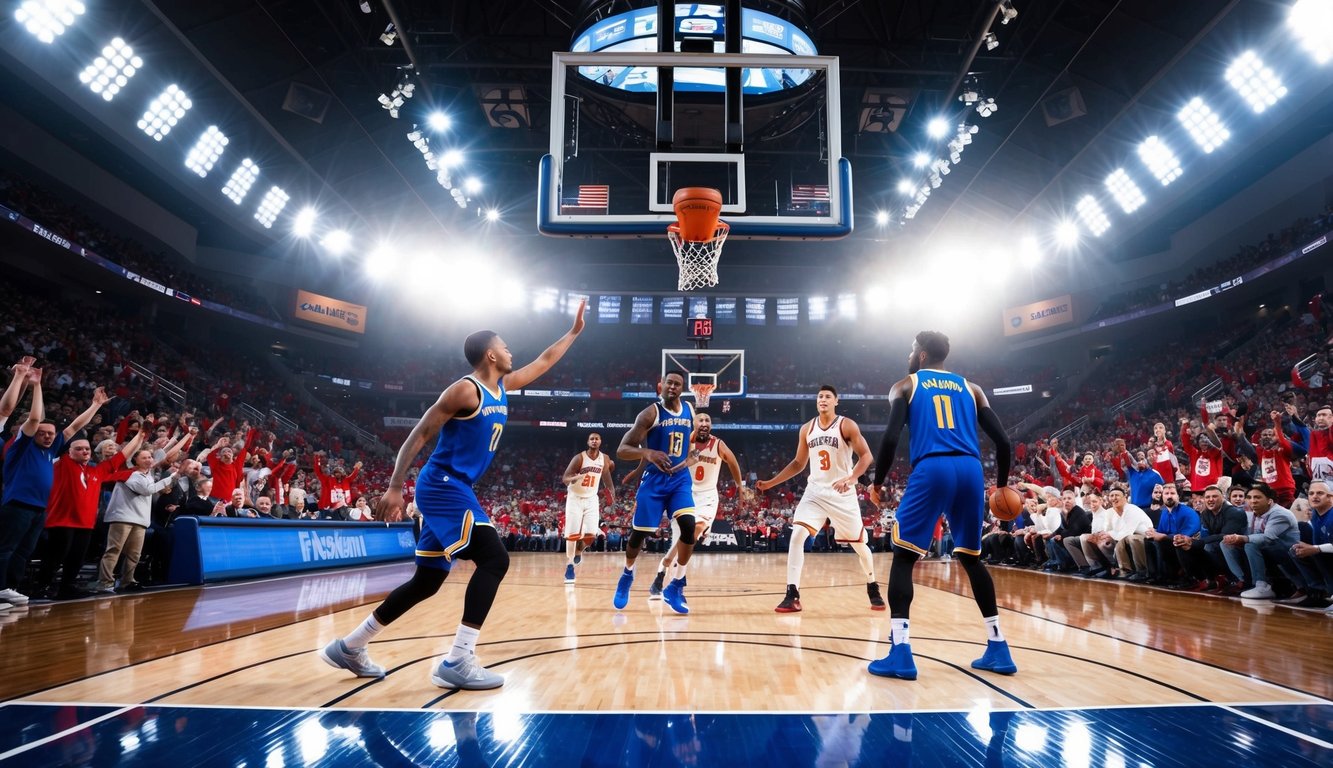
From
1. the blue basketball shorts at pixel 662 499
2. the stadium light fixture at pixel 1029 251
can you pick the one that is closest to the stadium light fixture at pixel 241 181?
the blue basketball shorts at pixel 662 499

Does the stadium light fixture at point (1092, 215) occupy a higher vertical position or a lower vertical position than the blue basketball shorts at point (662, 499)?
higher

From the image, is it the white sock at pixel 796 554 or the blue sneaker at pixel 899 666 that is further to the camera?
the white sock at pixel 796 554

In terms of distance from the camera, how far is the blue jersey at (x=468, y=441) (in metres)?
3.86

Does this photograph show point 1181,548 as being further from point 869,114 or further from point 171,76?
point 171,76

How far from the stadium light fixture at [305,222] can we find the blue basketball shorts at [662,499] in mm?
24312

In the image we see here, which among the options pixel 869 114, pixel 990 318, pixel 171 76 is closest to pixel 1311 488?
pixel 869 114

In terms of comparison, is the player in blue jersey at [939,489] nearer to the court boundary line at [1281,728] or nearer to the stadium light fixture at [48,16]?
the court boundary line at [1281,728]

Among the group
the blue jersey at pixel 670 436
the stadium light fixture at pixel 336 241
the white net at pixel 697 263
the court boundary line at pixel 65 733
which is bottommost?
the court boundary line at pixel 65 733

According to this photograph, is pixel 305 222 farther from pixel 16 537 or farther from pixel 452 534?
pixel 452 534

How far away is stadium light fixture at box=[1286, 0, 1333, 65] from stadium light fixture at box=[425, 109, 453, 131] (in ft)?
67.2

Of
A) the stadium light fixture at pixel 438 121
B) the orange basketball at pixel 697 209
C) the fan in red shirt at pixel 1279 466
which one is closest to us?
the orange basketball at pixel 697 209

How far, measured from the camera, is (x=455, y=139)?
20.6m

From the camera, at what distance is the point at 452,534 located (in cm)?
371

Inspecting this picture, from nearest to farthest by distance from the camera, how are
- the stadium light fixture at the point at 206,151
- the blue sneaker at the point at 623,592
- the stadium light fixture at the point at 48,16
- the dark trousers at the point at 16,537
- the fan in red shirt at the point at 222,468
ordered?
the dark trousers at the point at 16,537 → the blue sneaker at the point at 623,592 → the fan in red shirt at the point at 222,468 → the stadium light fixture at the point at 48,16 → the stadium light fixture at the point at 206,151
